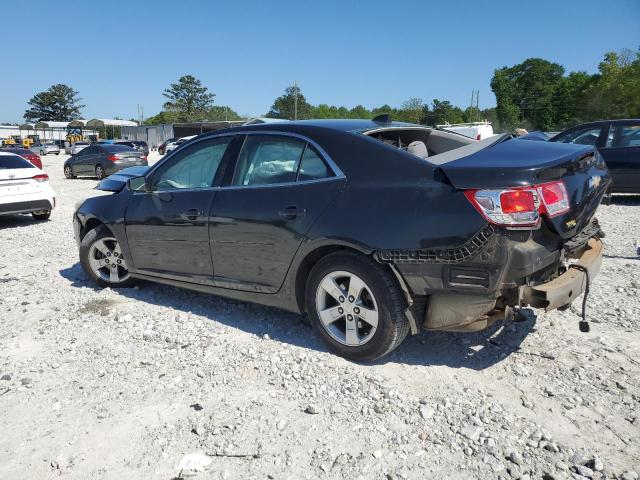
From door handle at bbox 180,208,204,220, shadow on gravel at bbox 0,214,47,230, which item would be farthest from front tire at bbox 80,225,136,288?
shadow on gravel at bbox 0,214,47,230

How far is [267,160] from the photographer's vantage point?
3.83m

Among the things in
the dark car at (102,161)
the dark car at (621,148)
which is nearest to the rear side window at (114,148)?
the dark car at (102,161)

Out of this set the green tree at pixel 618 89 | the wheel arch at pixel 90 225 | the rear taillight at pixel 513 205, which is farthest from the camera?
the green tree at pixel 618 89

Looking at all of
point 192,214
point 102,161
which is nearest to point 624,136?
point 192,214

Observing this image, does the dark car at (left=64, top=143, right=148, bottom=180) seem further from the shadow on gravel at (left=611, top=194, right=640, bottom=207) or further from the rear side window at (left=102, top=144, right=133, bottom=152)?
the shadow on gravel at (left=611, top=194, right=640, bottom=207)

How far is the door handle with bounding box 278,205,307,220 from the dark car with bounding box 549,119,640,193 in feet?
26.9

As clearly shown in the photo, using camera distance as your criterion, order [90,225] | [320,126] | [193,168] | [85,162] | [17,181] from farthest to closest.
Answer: [85,162]
[17,181]
[90,225]
[193,168]
[320,126]

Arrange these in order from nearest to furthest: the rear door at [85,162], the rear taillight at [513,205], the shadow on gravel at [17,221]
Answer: the rear taillight at [513,205]
the shadow on gravel at [17,221]
the rear door at [85,162]

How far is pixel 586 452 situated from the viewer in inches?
96.7

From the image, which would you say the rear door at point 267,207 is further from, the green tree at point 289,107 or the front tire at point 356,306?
the green tree at point 289,107

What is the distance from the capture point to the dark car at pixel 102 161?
20.2 meters

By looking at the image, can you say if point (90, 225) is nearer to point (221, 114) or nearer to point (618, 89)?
point (618, 89)

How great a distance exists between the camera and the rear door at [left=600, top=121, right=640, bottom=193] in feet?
31.8

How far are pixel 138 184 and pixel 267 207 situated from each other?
5.71 feet
